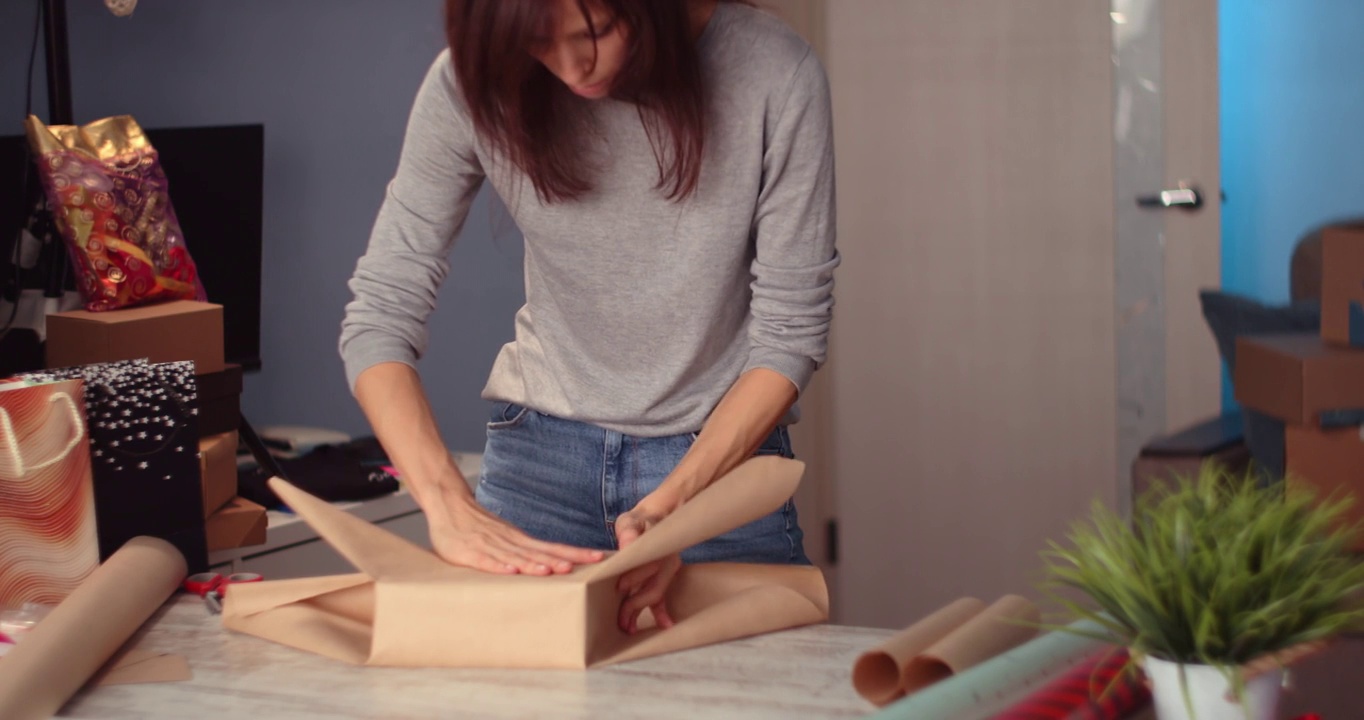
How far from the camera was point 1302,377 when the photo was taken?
212cm

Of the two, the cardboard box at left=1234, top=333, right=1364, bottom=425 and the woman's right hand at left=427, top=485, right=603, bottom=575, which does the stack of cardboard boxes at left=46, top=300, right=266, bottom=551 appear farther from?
the cardboard box at left=1234, top=333, right=1364, bottom=425

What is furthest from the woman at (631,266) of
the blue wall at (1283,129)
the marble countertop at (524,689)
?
the blue wall at (1283,129)

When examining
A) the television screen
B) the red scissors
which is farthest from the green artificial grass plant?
the television screen

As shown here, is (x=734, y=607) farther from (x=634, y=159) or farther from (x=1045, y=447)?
(x=1045, y=447)

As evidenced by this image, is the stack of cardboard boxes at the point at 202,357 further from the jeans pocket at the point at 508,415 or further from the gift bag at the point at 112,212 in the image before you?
the jeans pocket at the point at 508,415

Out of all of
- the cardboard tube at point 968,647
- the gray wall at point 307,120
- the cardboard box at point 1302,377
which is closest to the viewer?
the cardboard tube at point 968,647

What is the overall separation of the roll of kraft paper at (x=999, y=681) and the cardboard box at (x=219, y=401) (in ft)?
4.72

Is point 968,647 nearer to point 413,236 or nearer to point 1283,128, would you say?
point 413,236

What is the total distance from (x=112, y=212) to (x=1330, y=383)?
193 centimetres

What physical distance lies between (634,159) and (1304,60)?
2.27 meters

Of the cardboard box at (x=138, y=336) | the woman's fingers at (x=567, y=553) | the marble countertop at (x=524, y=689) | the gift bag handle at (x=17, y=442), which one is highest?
the cardboard box at (x=138, y=336)

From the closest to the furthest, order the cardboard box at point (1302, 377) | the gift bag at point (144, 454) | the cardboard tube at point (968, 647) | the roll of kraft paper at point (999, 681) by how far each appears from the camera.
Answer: the roll of kraft paper at point (999, 681), the cardboard tube at point (968, 647), the gift bag at point (144, 454), the cardboard box at point (1302, 377)

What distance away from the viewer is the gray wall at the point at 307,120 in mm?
2691

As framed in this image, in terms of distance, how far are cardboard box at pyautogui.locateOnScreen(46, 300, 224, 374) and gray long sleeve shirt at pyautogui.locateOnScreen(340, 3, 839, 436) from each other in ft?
2.34
